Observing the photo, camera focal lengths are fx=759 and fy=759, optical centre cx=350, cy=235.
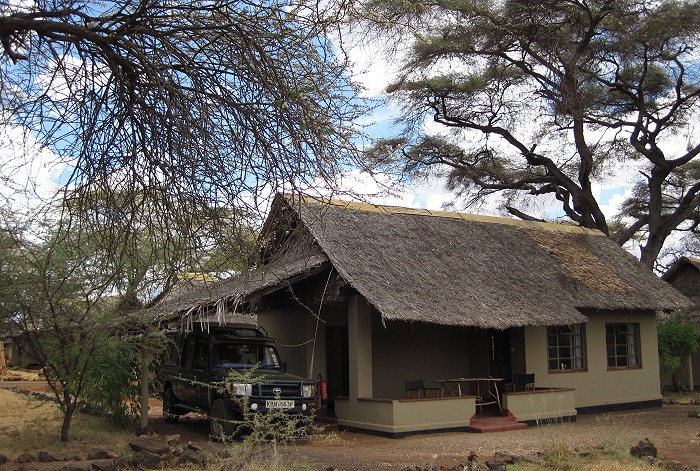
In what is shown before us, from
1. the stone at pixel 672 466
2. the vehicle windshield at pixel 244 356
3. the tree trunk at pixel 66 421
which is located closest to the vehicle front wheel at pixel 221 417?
the vehicle windshield at pixel 244 356

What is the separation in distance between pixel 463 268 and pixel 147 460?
9.45m

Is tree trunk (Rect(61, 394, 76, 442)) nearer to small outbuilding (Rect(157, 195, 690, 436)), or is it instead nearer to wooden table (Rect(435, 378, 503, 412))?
small outbuilding (Rect(157, 195, 690, 436))

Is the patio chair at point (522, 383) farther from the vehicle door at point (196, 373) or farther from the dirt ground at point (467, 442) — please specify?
the vehicle door at point (196, 373)

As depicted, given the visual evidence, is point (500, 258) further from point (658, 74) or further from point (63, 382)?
point (658, 74)

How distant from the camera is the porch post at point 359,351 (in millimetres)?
14906

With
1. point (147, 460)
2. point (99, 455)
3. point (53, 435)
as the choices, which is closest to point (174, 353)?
point (53, 435)

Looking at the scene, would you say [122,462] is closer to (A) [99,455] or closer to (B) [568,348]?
(A) [99,455]

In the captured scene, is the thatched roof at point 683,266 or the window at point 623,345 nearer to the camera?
the window at point 623,345

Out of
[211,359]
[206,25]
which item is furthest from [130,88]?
[211,359]

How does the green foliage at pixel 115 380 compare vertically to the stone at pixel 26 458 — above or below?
above

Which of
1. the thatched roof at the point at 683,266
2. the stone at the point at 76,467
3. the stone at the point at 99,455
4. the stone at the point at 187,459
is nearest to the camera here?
the stone at the point at 76,467

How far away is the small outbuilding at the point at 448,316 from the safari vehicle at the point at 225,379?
77 centimetres

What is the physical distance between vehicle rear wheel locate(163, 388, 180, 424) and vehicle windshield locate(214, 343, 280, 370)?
88.5 inches

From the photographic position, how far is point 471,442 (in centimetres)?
1352
